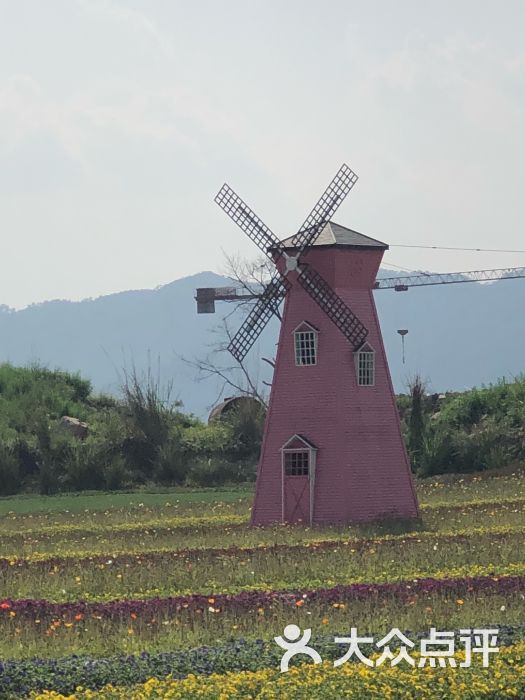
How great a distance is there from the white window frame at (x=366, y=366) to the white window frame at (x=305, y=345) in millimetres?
1059

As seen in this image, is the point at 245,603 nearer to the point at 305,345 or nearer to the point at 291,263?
the point at 305,345

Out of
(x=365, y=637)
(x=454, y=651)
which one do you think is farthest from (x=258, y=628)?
(x=454, y=651)

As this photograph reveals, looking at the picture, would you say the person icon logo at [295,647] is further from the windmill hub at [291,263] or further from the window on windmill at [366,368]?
the windmill hub at [291,263]

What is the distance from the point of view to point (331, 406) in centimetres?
3334

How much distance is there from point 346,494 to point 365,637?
1821 cm

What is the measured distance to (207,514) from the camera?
38.0 metres

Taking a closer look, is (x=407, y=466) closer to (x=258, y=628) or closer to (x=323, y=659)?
(x=258, y=628)

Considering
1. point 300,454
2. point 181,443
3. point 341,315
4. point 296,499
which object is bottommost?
point 296,499

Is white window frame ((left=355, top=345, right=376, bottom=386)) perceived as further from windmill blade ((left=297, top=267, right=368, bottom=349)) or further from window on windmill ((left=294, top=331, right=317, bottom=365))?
window on windmill ((left=294, top=331, right=317, bottom=365))

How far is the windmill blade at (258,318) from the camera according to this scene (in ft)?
119

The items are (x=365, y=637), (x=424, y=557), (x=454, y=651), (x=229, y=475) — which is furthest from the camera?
(x=229, y=475)
